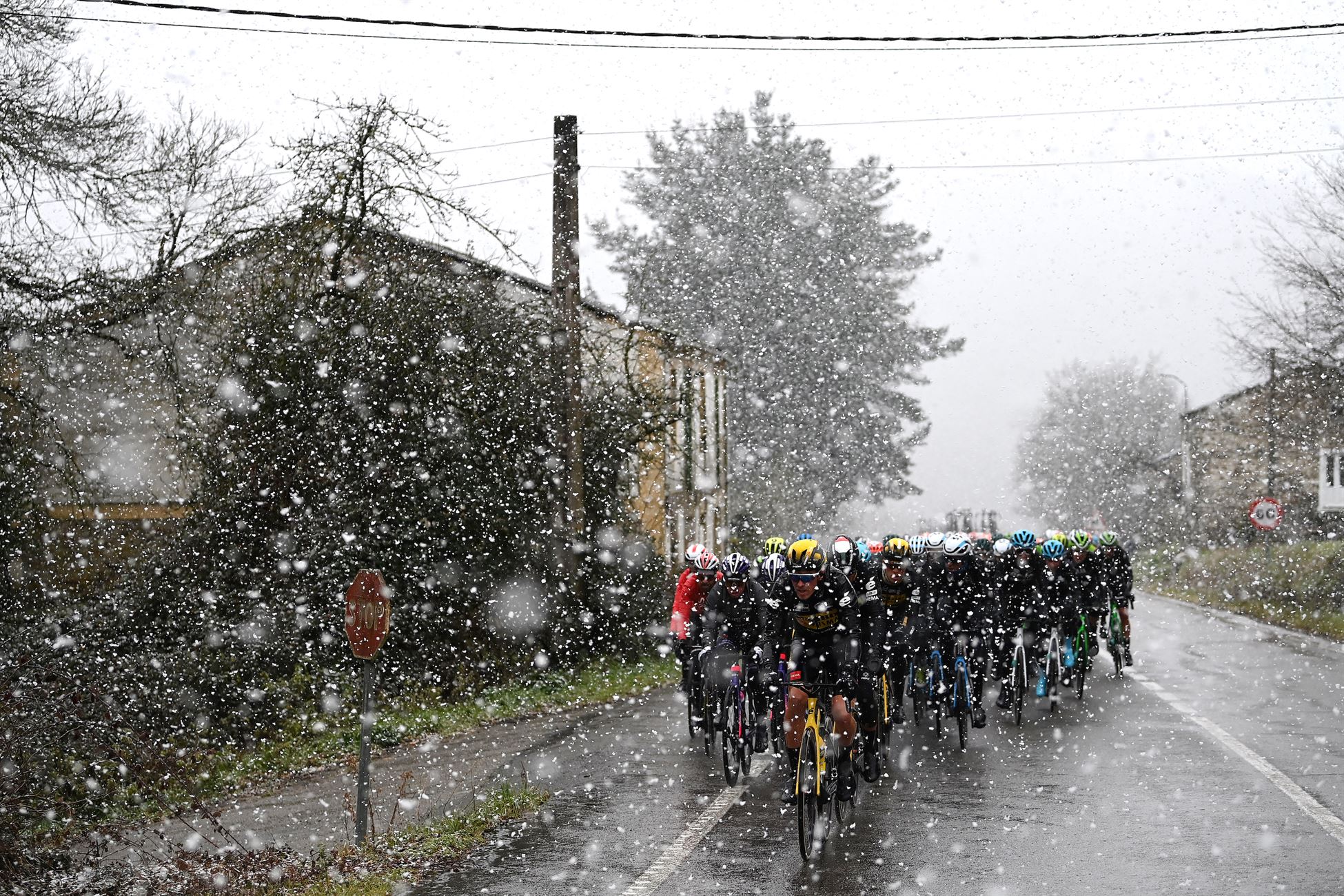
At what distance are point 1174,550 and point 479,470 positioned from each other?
4740cm

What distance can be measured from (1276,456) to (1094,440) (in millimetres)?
63156

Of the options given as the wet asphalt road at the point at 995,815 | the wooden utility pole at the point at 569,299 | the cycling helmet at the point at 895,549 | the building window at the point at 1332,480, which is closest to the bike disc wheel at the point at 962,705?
the wet asphalt road at the point at 995,815

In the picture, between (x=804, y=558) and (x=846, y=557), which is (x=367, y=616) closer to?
(x=804, y=558)

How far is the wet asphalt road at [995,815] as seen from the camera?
728 centimetres

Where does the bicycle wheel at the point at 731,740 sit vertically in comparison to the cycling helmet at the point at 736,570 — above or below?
below

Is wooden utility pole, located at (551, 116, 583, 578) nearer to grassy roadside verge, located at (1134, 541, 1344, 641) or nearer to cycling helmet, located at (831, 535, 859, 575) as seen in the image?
cycling helmet, located at (831, 535, 859, 575)

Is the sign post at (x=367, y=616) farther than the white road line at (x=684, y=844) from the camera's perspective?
Yes

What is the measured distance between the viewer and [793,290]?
56094 millimetres

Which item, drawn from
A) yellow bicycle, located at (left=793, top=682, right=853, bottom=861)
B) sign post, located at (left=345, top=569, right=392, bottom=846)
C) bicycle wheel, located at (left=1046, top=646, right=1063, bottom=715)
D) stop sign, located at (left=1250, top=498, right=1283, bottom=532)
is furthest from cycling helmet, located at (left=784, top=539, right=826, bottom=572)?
stop sign, located at (left=1250, top=498, right=1283, bottom=532)

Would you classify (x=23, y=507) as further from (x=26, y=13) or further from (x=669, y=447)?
(x=669, y=447)

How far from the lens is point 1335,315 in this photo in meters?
32.4

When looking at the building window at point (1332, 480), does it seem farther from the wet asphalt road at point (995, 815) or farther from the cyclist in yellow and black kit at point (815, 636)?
the cyclist in yellow and black kit at point (815, 636)

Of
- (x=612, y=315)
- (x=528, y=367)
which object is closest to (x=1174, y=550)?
(x=612, y=315)

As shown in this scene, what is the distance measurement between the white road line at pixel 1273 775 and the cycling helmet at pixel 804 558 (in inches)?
129
